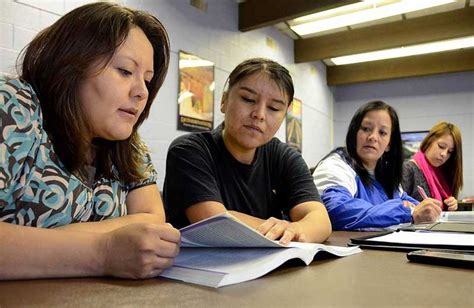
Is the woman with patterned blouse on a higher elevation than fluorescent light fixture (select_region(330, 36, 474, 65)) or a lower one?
lower

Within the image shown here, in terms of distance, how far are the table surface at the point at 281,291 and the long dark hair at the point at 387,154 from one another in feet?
4.67

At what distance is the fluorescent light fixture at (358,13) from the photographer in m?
3.99

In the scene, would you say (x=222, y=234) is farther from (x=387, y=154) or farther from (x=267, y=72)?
(x=387, y=154)

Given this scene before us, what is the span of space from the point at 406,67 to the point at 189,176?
17.4 ft

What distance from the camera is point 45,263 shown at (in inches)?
22.8

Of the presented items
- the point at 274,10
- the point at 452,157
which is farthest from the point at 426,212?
the point at 274,10

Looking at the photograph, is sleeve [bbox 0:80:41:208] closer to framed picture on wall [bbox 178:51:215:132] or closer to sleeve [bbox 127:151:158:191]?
sleeve [bbox 127:151:158:191]

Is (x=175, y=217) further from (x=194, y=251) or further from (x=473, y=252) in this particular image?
(x=473, y=252)

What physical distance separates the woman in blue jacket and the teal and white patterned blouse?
932mm

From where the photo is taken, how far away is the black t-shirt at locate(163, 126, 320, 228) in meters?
1.26

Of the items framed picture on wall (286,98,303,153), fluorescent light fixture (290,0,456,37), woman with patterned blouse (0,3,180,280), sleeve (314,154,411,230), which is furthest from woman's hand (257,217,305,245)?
framed picture on wall (286,98,303,153)

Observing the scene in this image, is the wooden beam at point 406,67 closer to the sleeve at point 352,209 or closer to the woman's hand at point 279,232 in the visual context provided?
the sleeve at point 352,209

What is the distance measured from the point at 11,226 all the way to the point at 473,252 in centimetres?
80

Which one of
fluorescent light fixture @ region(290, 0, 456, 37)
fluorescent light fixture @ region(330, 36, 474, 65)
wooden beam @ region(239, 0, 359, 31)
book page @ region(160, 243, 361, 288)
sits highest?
fluorescent light fixture @ region(290, 0, 456, 37)
